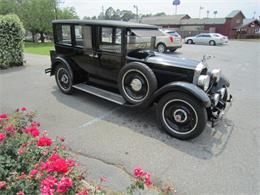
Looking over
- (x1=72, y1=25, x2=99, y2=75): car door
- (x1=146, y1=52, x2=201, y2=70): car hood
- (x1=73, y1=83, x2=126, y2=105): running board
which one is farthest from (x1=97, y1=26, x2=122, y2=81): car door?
(x1=146, y1=52, x2=201, y2=70): car hood

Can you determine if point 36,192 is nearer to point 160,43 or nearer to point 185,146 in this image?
point 185,146

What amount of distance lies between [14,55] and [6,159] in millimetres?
7649

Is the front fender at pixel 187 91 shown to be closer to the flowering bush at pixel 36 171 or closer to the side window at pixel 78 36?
the flowering bush at pixel 36 171

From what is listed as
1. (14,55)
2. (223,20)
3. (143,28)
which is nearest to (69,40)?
(143,28)

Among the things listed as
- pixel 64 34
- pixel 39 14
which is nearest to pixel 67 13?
pixel 39 14

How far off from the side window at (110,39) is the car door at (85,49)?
9.1 inches

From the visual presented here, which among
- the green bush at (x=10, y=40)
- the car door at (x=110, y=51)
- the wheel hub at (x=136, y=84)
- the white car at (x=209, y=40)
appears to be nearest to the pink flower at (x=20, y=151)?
the wheel hub at (x=136, y=84)

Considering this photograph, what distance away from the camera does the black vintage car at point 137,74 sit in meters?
3.35

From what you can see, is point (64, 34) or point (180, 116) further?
point (64, 34)

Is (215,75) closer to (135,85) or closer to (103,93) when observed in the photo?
(135,85)

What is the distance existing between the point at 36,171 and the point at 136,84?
252 centimetres

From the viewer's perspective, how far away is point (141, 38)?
4242mm

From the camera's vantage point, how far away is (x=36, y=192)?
167 cm

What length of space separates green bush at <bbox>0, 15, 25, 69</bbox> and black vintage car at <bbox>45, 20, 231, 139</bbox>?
3921 millimetres
